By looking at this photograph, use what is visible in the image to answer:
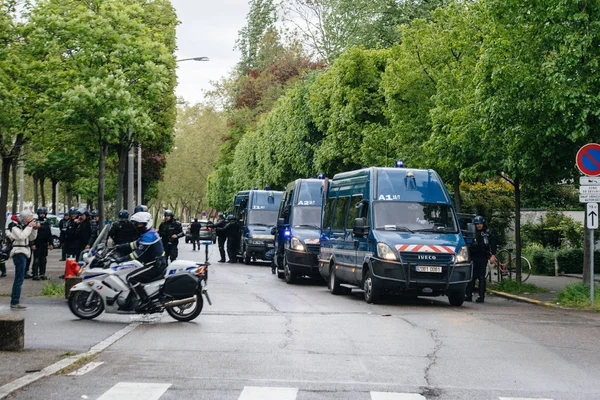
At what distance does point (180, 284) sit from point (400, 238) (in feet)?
17.6

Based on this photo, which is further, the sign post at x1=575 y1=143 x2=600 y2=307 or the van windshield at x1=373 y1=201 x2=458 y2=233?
the van windshield at x1=373 y1=201 x2=458 y2=233

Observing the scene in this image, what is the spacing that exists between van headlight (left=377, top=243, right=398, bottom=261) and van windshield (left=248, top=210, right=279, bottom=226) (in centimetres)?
1843

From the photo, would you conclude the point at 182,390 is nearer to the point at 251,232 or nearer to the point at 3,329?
the point at 3,329

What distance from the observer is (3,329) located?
36.7 feet

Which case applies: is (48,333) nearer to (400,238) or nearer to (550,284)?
(400,238)

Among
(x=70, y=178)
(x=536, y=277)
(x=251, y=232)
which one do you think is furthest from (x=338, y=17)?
(x=536, y=277)

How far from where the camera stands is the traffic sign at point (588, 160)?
17766 millimetres

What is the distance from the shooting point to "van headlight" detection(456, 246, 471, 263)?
18422mm

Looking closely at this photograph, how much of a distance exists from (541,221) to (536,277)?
24.7 ft

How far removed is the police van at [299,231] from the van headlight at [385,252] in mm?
6745

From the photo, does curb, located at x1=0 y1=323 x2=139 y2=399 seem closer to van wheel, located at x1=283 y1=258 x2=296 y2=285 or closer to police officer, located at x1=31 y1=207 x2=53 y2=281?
police officer, located at x1=31 y1=207 x2=53 y2=281

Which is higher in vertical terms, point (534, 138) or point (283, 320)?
point (534, 138)

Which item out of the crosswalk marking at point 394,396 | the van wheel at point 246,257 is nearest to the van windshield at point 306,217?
the van wheel at point 246,257

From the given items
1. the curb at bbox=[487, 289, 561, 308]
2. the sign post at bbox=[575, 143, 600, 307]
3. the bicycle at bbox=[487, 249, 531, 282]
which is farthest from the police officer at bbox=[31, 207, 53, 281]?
the sign post at bbox=[575, 143, 600, 307]
